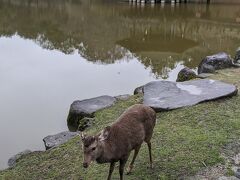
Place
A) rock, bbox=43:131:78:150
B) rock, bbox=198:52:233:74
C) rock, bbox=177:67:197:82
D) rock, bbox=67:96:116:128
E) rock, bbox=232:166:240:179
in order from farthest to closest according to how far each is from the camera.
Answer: rock, bbox=198:52:233:74
rock, bbox=177:67:197:82
rock, bbox=67:96:116:128
rock, bbox=43:131:78:150
rock, bbox=232:166:240:179

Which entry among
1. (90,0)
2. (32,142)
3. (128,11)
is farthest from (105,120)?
(90,0)

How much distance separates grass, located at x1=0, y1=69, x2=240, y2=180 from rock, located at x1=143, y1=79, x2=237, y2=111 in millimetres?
207

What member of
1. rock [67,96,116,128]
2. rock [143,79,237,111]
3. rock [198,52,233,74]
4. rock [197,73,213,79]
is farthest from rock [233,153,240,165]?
rock [198,52,233,74]

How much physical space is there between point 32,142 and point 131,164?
4.37 meters

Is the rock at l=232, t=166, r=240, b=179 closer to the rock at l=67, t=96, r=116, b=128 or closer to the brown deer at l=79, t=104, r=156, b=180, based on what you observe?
the brown deer at l=79, t=104, r=156, b=180

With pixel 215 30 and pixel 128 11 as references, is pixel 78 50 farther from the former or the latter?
pixel 128 11

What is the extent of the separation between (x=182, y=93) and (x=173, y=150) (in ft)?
9.73

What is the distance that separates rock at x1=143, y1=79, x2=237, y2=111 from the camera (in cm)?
958

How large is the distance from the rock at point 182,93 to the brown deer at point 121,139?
3023mm

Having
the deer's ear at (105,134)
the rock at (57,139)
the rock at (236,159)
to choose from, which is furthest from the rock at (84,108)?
the deer's ear at (105,134)

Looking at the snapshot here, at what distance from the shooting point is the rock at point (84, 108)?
1069 cm

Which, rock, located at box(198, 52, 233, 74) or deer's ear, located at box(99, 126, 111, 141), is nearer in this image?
deer's ear, located at box(99, 126, 111, 141)

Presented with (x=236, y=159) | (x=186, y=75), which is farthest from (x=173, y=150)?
(x=186, y=75)

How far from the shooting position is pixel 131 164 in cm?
670
